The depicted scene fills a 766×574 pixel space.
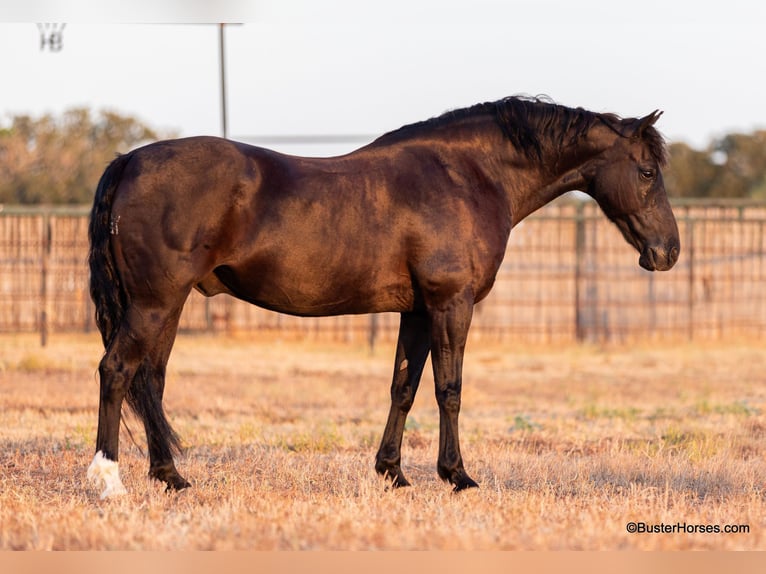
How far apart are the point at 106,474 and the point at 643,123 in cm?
407

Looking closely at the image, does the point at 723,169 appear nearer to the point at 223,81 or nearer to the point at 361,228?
the point at 223,81

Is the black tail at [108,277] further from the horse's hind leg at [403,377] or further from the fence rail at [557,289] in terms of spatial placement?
the fence rail at [557,289]

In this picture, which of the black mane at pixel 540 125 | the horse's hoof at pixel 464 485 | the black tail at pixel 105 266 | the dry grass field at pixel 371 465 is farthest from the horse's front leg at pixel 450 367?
the black tail at pixel 105 266

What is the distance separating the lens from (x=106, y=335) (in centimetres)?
628

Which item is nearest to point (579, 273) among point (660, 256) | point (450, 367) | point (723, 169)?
point (660, 256)

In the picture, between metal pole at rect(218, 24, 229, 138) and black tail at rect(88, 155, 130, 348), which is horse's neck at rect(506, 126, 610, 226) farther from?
metal pole at rect(218, 24, 229, 138)

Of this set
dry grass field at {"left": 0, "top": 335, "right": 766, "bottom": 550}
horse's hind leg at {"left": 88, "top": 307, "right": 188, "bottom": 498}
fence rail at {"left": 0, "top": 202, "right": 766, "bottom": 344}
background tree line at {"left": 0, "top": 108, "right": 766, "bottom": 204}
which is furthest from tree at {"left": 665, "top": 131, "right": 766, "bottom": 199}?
horse's hind leg at {"left": 88, "top": 307, "right": 188, "bottom": 498}

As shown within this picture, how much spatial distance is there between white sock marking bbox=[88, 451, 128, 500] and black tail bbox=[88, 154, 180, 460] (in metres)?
0.42

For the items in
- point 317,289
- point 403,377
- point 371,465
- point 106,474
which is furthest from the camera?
point 371,465

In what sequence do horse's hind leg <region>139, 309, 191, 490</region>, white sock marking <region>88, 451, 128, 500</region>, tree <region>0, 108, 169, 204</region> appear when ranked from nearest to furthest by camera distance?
white sock marking <region>88, 451, 128, 500</region> < horse's hind leg <region>139, 309, 191, 490</region> < tree <region>0, 108, 169, 204</region>

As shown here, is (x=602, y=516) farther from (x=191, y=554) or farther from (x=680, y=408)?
(x=680, y=408)

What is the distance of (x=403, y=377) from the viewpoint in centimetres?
677

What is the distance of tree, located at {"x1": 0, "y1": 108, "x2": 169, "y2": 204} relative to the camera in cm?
3319

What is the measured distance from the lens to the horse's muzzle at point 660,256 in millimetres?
6914
